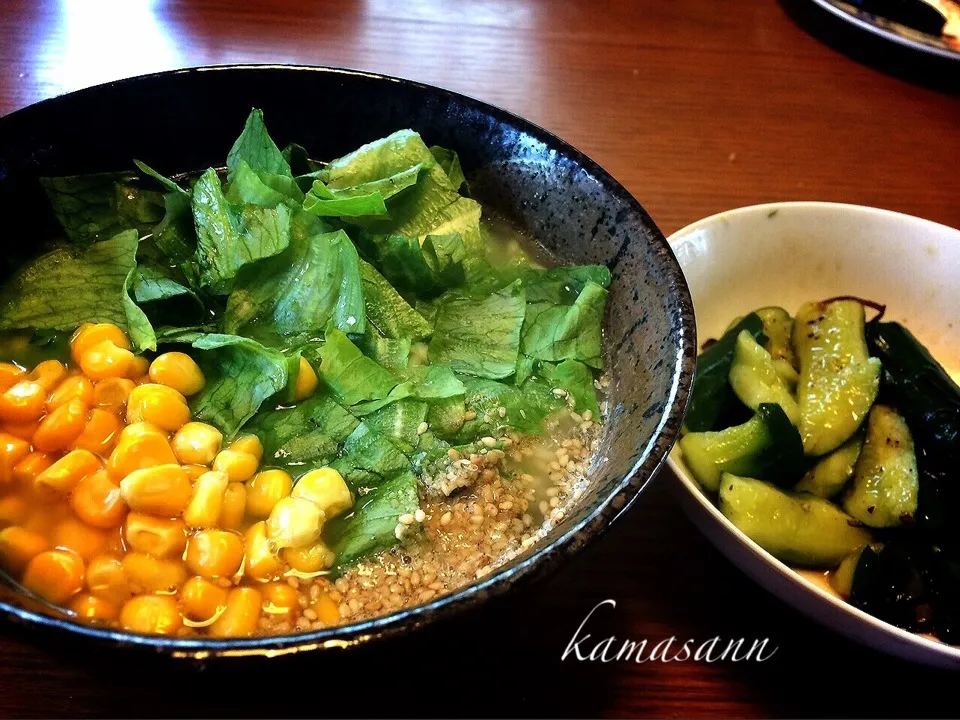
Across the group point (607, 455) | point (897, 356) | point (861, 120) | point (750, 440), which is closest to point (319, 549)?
point (607, 455)

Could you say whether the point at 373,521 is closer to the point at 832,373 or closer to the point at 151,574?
the point at 151,574

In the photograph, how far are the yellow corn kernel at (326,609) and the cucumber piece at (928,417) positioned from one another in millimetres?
1022

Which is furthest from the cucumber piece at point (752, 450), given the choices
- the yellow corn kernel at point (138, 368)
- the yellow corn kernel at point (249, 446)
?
the yellow corn kernel at point (138, 368)

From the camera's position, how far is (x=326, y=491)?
1.14 metres

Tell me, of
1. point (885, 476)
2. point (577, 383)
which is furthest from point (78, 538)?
point (885, 476)

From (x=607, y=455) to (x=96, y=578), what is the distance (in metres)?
0.77

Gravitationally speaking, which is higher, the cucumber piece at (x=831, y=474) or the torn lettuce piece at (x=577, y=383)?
the torn lettuce piece at (x=577, y=383)

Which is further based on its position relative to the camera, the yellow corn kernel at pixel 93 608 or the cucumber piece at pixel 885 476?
the cucumber piece at pixel 885 476

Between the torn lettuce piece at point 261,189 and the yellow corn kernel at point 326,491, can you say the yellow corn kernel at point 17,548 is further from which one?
the torn lettuce piece at point 261,189

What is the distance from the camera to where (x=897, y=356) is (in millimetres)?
1582

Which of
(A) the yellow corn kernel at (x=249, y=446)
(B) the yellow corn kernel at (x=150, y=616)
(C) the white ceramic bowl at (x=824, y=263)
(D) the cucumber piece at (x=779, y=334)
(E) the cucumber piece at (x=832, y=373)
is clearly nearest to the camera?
(B) the yellow corn kernel at (x=150, y=616)

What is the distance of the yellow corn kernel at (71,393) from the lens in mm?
1211

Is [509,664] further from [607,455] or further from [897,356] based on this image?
[897,356]

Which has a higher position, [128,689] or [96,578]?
[96,578]
